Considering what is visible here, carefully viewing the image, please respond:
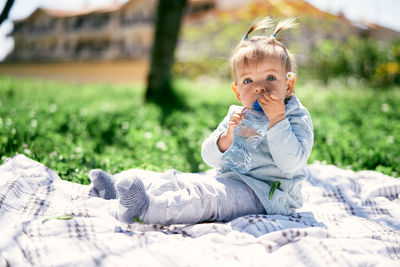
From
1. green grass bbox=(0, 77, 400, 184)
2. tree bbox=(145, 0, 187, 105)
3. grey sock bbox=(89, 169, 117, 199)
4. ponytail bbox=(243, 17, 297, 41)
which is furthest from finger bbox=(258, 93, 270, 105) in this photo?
tree bbox=(145, 0, 187, 105)

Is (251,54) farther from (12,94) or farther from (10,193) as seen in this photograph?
(12,94)

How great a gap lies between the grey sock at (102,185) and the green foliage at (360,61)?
903cm

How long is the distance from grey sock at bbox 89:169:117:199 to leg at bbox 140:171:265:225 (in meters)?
0.41

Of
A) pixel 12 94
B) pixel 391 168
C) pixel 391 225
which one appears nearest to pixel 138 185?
pixel 391 225

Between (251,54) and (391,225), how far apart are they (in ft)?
4.52

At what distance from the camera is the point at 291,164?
1910 mm

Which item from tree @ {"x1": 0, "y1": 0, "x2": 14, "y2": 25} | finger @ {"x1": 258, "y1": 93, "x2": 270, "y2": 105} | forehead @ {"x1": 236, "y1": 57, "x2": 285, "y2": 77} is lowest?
finger @ {"x1": 258, "y1": 93, "x2": 270, "y2": 105}

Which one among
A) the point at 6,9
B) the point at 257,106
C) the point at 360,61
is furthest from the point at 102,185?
the point at 360,61

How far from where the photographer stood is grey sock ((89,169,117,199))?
86.6 inches

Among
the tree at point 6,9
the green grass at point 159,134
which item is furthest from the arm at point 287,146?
the tree at point 6,9

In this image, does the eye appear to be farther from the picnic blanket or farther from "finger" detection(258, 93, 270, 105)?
the picnic blanket

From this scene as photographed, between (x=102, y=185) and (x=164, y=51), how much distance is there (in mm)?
4874

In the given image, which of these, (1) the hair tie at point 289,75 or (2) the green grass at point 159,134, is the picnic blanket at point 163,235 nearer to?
(2) the green grass at point 159,134

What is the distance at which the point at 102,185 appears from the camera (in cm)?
222
